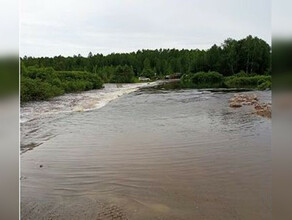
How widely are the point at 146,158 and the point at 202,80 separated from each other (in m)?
0.78

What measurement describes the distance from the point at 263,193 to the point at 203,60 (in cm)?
90

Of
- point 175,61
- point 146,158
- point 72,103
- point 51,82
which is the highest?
point 175,61

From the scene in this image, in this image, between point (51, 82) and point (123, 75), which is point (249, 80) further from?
point (51, 82)

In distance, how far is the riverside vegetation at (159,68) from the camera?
204cm

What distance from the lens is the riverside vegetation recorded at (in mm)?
2039

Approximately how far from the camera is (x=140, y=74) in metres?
2.46

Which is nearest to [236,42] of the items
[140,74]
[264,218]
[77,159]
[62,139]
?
[140,74]

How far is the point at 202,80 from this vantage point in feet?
7.94

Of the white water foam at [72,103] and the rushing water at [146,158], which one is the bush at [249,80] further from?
the white water foam at [72,103]

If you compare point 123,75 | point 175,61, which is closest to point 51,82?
point 123,75

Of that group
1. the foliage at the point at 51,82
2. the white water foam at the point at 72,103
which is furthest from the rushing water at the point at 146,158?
the foliage at the point at 51,82

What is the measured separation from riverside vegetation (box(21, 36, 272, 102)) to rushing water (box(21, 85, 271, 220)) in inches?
6.0

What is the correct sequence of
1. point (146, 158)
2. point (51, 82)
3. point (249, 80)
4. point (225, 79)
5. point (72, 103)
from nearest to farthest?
point (249, 80) < point (225, 79) < point (146, 158) < point (51, 82) < point (72, 103)

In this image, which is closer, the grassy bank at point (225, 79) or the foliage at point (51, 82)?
the grassy bank at point (225, 79)
